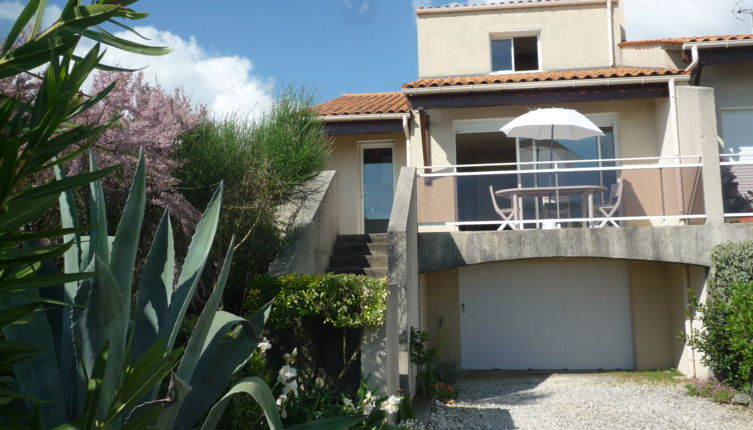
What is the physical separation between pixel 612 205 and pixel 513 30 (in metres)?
5.65

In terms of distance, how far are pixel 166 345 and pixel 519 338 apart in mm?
11024

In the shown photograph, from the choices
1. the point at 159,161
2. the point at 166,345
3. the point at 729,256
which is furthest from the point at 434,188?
the point at 166,345

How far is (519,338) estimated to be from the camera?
13359 mm

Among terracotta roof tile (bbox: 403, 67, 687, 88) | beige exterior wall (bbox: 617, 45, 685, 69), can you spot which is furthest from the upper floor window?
terracotta roof tile (bbox: 403, 67, 687, 88)

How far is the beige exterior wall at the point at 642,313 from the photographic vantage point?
12766 mm

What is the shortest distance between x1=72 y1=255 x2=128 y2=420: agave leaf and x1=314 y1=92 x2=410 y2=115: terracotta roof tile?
961 centimetres

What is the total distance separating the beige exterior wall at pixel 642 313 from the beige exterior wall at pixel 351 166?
232 centimetres

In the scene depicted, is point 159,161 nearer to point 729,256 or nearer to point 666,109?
point 729,256

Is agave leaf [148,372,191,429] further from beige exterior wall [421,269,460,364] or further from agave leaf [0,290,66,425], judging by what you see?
beige exterior wall [421,269,460,364]

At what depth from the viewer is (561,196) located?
10984 millimetres

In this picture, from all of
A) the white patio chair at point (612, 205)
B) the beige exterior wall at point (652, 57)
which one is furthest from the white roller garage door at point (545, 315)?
the beige exterior wall at point (652, 57)

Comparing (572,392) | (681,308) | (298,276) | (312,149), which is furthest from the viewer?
(681,308)

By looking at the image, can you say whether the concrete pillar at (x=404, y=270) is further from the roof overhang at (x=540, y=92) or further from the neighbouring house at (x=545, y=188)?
the roof overhang at (x=540, y=92)

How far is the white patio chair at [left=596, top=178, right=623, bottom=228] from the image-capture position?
1087cm
